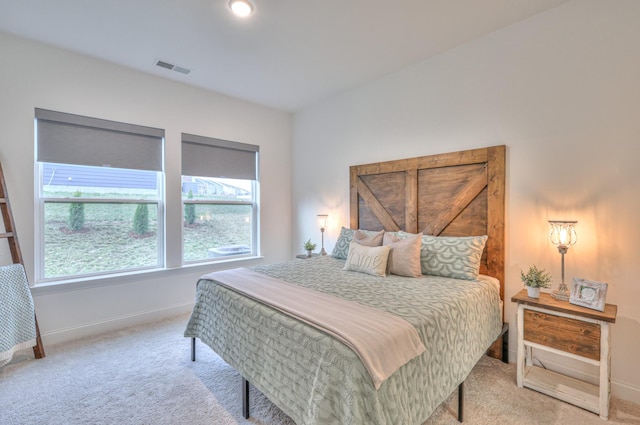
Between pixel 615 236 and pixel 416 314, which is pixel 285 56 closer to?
pixel 416 314

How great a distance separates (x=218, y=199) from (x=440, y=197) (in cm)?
285

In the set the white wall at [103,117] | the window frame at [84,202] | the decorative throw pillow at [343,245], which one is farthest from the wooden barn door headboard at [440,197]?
the window frame at [84,202]

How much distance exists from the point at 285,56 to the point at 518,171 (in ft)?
7.92

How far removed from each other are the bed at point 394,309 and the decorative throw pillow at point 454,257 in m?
0.01

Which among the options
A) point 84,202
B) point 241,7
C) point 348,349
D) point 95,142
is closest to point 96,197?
point 84,202

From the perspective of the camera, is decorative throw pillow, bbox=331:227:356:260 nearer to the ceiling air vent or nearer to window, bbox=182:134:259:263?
window, bbox=182:134:259:263

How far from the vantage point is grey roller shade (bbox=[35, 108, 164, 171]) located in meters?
2.76

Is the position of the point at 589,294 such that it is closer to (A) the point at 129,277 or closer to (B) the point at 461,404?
(B) the point at 461,404

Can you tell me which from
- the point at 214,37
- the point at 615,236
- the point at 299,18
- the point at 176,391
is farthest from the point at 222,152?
the point at 615,236

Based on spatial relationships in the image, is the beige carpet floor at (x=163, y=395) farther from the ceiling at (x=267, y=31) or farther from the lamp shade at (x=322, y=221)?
the ceiling at (x=267, y=31)

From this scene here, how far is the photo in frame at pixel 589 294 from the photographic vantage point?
1.84 meters

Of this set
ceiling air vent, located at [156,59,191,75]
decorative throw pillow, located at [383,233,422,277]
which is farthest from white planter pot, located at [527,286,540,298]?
ceiling air vent, located at [156,59,191,75]

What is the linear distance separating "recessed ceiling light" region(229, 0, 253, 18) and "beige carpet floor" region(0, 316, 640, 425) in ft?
9.27

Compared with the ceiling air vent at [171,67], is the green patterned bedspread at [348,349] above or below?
below
